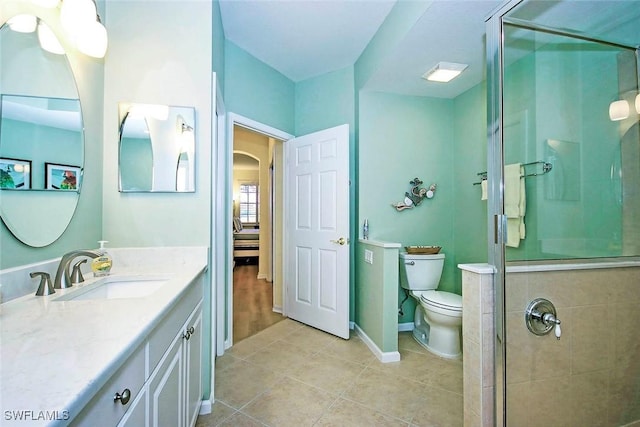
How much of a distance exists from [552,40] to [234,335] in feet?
10.4

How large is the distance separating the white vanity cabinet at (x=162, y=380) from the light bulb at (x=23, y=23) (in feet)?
3.70

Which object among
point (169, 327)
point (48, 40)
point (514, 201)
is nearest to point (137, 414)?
point (169, 327)

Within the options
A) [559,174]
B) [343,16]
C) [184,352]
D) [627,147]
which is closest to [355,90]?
[343,16]

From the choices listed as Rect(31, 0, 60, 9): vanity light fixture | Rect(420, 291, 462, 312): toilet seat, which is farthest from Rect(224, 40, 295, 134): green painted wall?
Rect(420, 291, 462, 312): toilet seat

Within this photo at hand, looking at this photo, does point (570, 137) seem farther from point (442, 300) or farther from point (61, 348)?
point (61, 348)

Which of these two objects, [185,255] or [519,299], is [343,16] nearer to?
[185,255]

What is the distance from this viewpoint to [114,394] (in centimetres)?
60

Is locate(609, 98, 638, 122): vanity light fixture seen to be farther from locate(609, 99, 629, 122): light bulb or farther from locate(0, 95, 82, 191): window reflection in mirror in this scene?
locate(0, 95, 82, 191): window reflection in mirror

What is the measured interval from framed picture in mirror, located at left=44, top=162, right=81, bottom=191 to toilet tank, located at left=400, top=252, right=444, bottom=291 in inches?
91.1

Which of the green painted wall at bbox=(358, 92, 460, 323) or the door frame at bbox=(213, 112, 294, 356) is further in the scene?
the green painted wall at bbox=(358, 92, 460, 323)

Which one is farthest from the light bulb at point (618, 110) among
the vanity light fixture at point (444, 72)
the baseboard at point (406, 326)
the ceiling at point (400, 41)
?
the baseboard at point (406, 326)

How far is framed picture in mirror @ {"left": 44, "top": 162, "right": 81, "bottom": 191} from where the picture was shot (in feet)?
3.66

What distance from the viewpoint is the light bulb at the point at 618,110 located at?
1.48 metres

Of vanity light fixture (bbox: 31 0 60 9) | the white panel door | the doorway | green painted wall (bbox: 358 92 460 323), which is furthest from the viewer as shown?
the doorway
